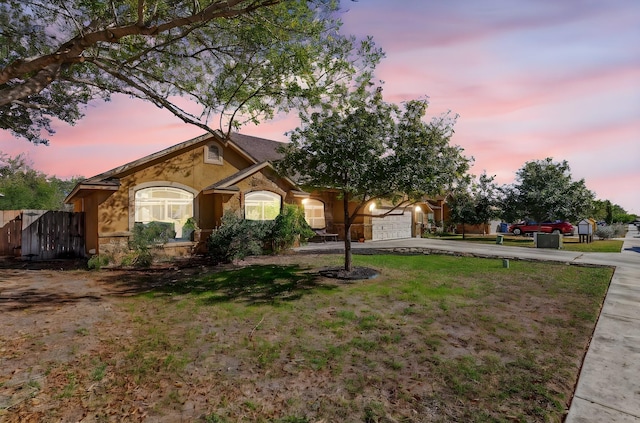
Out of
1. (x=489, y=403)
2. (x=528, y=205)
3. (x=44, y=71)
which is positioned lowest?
(x=489, y=403)

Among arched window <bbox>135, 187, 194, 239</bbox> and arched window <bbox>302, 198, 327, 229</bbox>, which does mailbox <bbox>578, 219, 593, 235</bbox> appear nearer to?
arched window <bbox>302, 198, 327, 229</bbox>

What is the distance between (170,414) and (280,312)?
3.54m

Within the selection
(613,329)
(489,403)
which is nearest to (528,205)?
(613,329)

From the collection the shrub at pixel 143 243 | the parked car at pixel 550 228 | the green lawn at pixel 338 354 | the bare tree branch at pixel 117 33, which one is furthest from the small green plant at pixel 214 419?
the parked car at pixel 550 228

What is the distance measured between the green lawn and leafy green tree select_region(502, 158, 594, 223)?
21.6 meters

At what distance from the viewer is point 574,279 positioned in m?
10.0

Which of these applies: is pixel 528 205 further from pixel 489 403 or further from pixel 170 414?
pixel 170 414

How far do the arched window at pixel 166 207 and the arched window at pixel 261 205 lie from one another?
273 cm

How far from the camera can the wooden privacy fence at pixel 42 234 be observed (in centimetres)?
1450

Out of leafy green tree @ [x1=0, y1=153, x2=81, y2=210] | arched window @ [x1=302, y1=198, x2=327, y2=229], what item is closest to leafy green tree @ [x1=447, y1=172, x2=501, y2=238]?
arched window @ [x1=302, y1=198, x2=327, y2=229]

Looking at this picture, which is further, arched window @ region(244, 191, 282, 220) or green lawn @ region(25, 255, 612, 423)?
arched window @ region(244, 191, 282, 220)

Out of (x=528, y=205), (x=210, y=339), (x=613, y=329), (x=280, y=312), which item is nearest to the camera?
(x=210, y=339)

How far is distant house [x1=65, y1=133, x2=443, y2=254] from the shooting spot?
42.5 ft

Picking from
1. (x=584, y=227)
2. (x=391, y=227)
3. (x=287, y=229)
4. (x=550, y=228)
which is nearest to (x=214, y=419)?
(x=287, y=229)
